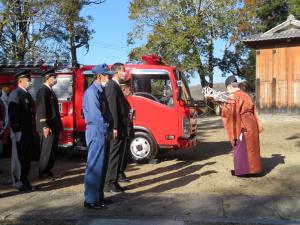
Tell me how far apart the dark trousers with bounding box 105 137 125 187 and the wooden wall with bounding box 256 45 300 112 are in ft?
59.8

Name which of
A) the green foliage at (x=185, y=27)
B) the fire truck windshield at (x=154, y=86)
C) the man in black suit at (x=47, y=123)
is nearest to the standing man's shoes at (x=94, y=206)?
the man in black suit at (x=47, y=123)

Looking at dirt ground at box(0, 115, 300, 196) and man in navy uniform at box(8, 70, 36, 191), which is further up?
man in navy uniform at box(8, 70, 36, 191)

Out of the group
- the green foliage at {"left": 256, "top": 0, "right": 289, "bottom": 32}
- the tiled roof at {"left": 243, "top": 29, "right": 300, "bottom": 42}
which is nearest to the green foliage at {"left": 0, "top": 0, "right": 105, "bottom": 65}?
the tiled roof at {"left": 243, "top": 29, "right": 300, "bottom": 42}

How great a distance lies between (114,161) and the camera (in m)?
7.88

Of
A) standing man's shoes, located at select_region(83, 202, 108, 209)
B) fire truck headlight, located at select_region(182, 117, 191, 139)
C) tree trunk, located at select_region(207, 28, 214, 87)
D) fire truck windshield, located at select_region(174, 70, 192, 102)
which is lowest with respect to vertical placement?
standing man's shoes, located at select_region(83, 202, 108, 209)

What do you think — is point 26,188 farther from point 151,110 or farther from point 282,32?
point 282,32

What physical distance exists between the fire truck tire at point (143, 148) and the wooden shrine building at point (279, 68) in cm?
1510

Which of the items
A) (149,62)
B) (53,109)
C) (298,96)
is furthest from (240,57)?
(53,109)

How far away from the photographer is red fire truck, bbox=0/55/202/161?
10938 millimetres

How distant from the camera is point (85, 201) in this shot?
681 centimetres

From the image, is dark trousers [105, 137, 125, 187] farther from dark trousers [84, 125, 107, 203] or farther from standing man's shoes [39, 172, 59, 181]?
standing man's shoes [39, 172, 59, 181]

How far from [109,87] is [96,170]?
4.82 feet

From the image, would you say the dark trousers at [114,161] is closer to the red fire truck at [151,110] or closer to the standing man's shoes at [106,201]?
the standing man's shoes at [106,201]

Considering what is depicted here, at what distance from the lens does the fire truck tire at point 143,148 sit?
11102 mm
